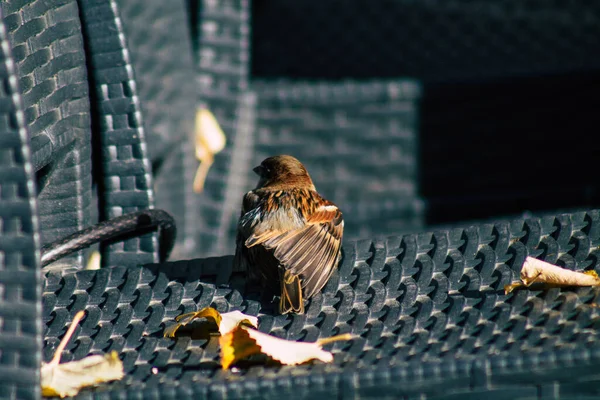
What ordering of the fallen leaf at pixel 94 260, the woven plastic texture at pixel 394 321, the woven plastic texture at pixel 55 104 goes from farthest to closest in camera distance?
the fallen leaf at pixel 94 260 → the woven plastic texture at pixel 55 104 → the woven plastic texture at pixel 394 321

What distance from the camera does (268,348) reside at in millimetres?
1920

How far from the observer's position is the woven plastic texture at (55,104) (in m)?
2.18

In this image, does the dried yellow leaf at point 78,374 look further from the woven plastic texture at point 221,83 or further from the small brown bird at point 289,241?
the woven plastic texture at point 221,83

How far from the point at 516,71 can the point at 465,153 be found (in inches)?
22.7

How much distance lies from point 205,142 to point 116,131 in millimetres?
1775

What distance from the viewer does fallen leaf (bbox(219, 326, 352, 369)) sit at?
6.23ft

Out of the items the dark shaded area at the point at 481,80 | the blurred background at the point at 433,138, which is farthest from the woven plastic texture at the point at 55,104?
the dark shaded area at the point at 481,80

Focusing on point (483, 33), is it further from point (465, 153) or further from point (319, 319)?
point (319, 319)

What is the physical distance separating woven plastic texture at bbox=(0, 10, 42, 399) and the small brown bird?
0.68 metres

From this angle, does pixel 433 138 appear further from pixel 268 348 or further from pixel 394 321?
pixel 268 348

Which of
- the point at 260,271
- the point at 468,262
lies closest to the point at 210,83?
the point at 260,271

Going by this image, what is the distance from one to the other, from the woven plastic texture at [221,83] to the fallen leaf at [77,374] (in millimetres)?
2498

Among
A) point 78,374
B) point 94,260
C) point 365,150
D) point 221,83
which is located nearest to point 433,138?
point 365,150

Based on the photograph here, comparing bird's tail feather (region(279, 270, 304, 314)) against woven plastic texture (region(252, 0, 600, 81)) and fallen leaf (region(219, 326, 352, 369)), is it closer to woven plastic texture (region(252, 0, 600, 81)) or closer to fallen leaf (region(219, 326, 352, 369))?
fallen leaf (region(219, 326, 352, 369))
